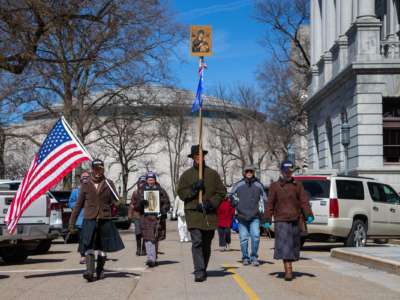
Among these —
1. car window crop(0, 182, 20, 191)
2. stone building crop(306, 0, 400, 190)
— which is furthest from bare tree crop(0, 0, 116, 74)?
stone building crop(306, 0, 400, 190)

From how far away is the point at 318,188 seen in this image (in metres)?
18.9

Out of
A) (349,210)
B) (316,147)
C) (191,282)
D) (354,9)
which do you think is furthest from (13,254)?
(316,147)

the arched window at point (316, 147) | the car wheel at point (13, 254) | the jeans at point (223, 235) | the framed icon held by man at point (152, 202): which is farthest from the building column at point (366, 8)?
the car wheel at point (13, 254)

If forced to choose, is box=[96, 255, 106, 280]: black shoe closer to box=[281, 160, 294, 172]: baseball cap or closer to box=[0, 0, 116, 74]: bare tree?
box=[281, 160, 294, 172]: baseball cap

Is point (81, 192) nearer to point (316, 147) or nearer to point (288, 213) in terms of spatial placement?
point (288, 213)

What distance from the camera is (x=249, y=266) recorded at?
576 inches

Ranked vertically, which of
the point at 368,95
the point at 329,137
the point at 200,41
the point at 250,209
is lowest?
the point at 250,209

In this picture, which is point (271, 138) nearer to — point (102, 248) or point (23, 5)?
A: point (23, 5)

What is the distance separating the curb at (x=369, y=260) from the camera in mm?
13283

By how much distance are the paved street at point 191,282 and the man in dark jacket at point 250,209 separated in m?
0.45

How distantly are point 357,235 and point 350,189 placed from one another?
1.18 meters

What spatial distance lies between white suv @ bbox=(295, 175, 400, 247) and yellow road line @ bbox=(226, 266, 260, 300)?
200 inches

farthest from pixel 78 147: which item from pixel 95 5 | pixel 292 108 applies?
pixel 292 108

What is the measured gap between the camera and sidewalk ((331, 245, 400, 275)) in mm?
13442
